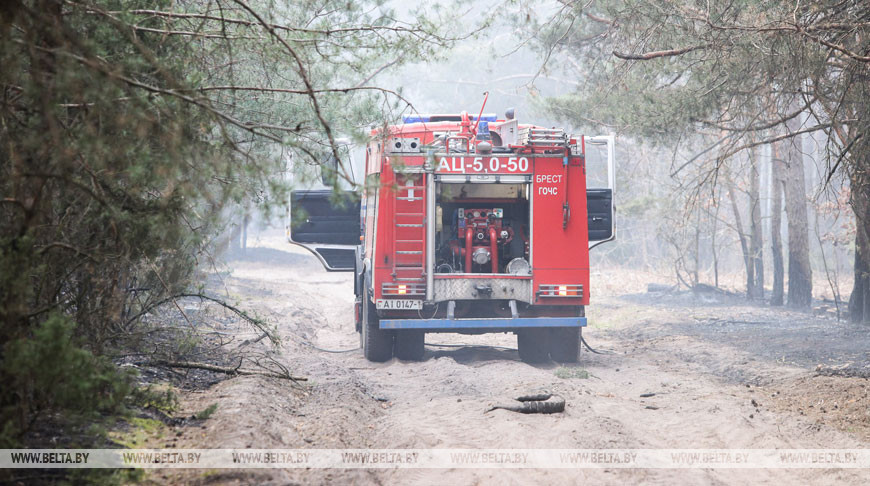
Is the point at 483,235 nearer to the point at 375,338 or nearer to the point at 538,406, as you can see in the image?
the point at 375,338

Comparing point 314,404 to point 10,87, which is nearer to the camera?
point 10,87

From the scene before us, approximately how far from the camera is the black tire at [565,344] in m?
11.0

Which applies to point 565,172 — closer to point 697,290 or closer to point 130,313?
point 130,313

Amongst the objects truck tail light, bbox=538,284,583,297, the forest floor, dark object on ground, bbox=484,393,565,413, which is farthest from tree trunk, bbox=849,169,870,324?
dark object on ground, bbox=484,393,565,413

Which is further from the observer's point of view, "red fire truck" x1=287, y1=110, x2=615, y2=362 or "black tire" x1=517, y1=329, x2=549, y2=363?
"black tire" x1=517, y1=329, x2=549, y2=363

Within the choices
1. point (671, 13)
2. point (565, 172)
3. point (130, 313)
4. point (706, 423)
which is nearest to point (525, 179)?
point (565, 172)

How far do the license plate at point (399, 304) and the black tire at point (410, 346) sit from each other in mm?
1043

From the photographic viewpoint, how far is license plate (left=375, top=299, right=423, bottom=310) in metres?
10.1

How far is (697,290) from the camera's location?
2270 cm

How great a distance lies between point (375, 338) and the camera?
11.1 m

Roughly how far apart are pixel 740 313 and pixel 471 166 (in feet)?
36.7

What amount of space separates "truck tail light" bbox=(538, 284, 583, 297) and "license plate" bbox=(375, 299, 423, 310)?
164cm

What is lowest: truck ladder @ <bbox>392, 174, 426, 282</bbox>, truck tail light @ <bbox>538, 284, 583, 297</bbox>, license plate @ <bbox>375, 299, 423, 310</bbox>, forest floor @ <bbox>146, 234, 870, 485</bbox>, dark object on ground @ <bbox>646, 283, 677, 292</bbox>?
forest floor @ <bbox>146, 234, 870, 485</bbox>

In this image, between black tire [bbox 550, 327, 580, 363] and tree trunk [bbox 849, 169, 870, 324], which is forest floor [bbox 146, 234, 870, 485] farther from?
tree trunk [bbox 849, 169, 870, 324]
